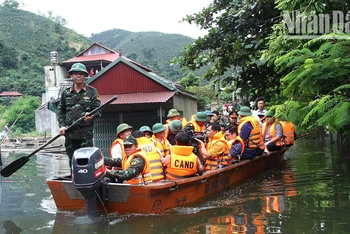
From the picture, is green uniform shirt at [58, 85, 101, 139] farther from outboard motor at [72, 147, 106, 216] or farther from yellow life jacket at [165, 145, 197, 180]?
yellow life jacket at [165, 145, 197, 180]

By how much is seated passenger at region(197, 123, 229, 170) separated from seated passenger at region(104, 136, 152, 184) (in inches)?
73.2

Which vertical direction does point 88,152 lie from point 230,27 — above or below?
below

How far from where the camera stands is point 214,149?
7578mm

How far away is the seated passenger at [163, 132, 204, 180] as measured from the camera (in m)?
6.19

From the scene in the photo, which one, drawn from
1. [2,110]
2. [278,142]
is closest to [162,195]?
[278,142]

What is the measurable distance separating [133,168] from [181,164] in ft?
3.45

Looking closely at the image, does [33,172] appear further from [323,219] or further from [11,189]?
[323,219]

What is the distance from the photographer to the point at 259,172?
33.1ft

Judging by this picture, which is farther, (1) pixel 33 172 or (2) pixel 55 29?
(2) pixel 55 29

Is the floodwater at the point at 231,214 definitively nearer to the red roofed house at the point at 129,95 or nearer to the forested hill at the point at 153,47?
the red roofed house at the point at 129,95

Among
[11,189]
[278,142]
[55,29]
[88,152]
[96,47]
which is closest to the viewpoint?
[88,152]

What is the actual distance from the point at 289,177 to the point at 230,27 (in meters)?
5.14

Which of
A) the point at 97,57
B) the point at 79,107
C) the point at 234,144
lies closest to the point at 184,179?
the point at 79,107

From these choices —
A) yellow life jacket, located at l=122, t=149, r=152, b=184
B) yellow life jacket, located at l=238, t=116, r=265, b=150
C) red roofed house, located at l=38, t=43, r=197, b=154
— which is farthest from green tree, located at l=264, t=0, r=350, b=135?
red roofed house, located at l=38, t=43, r=197, b=154
